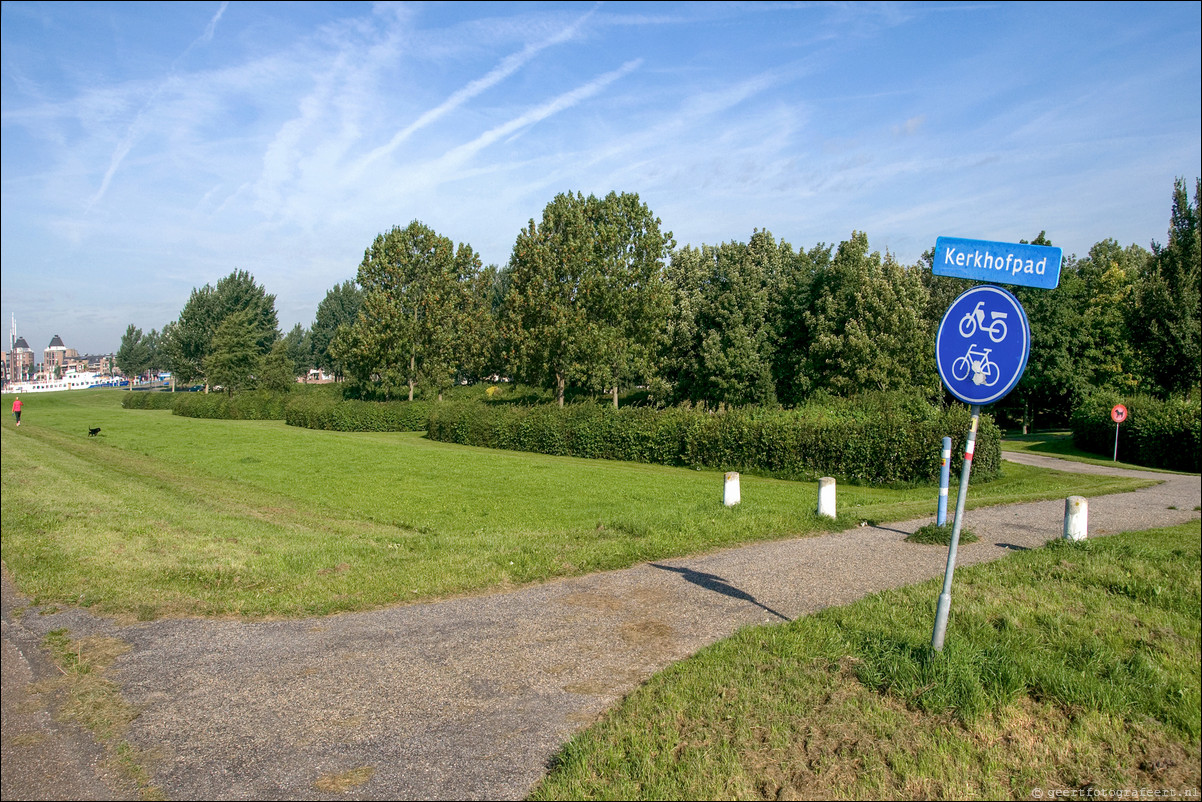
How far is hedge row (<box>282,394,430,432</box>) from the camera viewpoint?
46938 millimetres

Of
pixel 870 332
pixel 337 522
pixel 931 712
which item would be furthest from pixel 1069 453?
pixel 870 332

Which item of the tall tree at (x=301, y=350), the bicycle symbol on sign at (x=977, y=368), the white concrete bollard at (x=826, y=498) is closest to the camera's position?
the bicycle symbol on sign at (x=977, y=368)

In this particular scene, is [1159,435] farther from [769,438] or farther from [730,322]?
[730,322]

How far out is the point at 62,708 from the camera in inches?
195

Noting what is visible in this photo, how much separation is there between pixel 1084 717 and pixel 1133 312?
3238 centimetres

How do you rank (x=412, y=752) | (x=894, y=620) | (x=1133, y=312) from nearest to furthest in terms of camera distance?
(x=412, y=752) < (x=894, y=620) < (x=1133, y=312)

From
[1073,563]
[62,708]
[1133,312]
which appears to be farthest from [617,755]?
[1133,312]

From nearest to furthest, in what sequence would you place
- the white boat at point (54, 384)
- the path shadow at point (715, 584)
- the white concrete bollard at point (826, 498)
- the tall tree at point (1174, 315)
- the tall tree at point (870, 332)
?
the path shadow at point (715, 584)
the white boat at point (54, 384)
the white concrete bollard at point (826, 498)
the tall tree at point (1174, 315)
the tall tree at point (870, 332)

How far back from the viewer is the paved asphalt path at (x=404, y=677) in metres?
4.19

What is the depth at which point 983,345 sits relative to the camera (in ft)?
15.9

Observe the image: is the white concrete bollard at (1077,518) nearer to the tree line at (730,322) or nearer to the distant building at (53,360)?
the distant building at (53,360)

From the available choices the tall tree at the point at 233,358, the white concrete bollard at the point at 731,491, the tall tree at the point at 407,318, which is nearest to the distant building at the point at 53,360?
the white concrete bollard at the point at 731,491

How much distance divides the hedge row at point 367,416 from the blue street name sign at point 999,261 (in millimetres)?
42340

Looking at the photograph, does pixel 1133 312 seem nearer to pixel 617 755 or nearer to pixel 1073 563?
pixel 1073 563
